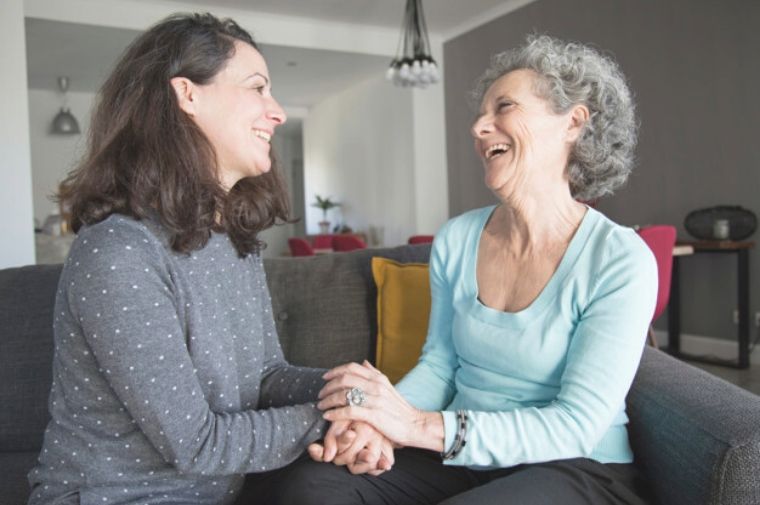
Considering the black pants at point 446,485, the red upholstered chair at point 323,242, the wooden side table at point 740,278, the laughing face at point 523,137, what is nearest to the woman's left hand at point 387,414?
the black pants at point 446,485

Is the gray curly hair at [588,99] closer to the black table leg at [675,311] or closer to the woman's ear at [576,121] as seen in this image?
the woman's ear at [576,121]

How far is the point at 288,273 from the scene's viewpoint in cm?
195

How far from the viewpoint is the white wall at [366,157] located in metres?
8.12

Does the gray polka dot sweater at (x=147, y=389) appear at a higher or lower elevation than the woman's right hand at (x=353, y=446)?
higher

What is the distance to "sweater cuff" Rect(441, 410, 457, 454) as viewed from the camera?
118 centimetres

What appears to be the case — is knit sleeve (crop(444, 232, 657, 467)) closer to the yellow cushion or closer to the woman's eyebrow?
the yellow cushion

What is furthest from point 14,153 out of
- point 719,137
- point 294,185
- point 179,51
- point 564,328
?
point 294,185

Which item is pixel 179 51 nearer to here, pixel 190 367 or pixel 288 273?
pixel 190 367

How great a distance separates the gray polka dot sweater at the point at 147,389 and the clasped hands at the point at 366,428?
0.03 meters

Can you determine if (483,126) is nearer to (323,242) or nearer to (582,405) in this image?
(582,405)

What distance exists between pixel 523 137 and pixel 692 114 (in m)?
4.05

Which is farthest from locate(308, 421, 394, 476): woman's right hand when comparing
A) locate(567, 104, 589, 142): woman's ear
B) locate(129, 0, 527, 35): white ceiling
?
locate(129, 0, 527, 35): white ceiling

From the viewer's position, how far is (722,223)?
439 centimetres

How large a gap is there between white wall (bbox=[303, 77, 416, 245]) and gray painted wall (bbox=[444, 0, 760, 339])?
9.26ft
